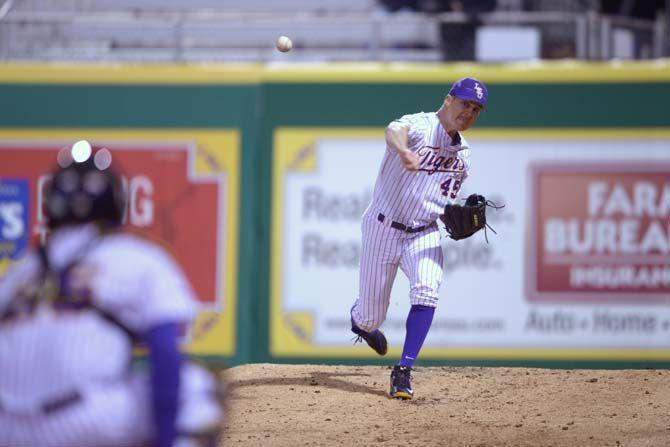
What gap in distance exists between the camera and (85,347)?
2791mm

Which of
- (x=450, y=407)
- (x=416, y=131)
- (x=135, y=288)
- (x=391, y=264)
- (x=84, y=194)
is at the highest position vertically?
(x=416, y=131)

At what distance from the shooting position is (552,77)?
8.66 m

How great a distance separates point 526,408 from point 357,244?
2437mm

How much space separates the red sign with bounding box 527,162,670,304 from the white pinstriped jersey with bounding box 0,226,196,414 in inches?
239

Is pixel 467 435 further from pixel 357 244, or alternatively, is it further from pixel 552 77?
pixel 552 77

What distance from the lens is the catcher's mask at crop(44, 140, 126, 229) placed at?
293cm

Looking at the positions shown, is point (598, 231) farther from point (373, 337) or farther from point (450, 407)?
point (450, 407)

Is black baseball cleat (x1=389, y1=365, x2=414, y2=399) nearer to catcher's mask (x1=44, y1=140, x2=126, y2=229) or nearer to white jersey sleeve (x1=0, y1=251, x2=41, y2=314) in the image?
catcher's mask (x1=44, y1=140, x2=126, y2=229)

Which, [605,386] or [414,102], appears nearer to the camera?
[605,386]

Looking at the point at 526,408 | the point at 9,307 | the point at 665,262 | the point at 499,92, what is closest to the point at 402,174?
the point at 526,408

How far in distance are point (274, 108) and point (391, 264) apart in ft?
7.58

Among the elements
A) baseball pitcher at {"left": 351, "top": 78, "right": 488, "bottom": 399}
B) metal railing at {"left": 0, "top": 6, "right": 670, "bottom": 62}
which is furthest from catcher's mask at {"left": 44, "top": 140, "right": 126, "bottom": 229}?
metal railing at {"left": 0, "top": 6, "right": 670, "bottom": 62}

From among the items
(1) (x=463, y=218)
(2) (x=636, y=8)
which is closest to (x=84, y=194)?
(1) (x=463, y=218)

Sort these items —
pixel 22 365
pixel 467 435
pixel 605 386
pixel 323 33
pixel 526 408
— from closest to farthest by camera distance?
pixel 22 365
pixel 467 435
pixel 526 408
pixel 605 386
pixel 323 33
